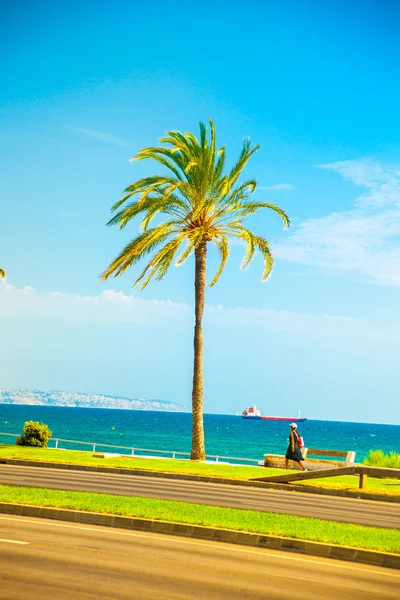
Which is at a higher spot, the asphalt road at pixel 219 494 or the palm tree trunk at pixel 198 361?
the palm tree trunk at pixel 198 361

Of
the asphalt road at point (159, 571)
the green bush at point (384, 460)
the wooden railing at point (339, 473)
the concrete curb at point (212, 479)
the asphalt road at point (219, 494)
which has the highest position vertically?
the green bush at point (384, 460)

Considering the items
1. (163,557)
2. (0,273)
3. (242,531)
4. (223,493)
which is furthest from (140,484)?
(0,273)

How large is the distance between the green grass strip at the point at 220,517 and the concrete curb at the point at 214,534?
259 millimetres

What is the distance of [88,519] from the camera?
1358cm

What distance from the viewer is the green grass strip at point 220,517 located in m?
12.3

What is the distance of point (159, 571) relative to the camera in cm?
932

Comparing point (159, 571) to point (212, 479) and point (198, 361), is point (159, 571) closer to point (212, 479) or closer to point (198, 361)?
point (212, 479)

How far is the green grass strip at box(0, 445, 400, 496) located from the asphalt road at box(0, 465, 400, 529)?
162cm

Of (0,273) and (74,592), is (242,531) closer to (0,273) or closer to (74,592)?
(74,592)

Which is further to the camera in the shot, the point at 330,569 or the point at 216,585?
the point at 330,569

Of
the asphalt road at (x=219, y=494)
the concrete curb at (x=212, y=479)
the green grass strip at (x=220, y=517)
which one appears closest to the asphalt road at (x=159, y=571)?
the green grass strip at (x=220, y=517)

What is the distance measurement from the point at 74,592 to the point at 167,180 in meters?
26.8

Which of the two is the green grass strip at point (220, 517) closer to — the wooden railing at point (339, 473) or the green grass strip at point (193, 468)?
the wooden railing at point (339, 473)

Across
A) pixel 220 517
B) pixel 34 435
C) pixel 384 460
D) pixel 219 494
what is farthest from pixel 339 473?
pixel 34 435
